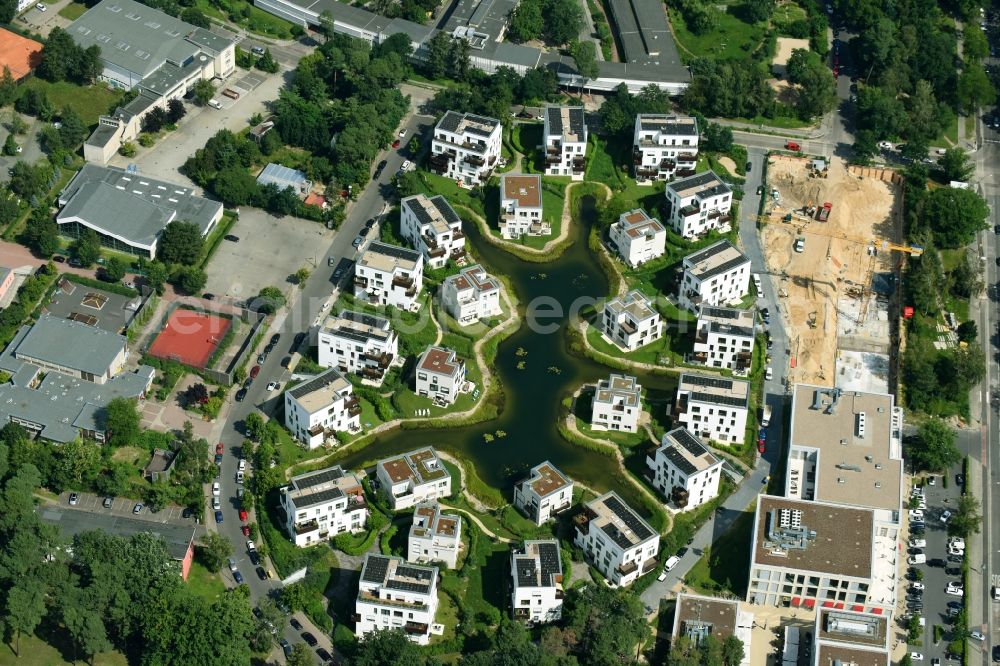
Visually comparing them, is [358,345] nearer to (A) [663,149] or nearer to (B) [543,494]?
(B) [543,494]

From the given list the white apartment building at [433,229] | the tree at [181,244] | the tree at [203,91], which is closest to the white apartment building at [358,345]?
the white apartment building at [433,229]

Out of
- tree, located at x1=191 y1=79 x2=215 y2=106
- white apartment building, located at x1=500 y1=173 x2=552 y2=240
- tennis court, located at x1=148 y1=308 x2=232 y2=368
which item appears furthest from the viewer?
tree, located at x1=191 y1=79 x2=215 y2=106

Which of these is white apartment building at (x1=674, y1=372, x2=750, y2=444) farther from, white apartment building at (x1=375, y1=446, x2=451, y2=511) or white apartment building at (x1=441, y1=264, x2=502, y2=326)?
white apartment building at (x1=375, y1=446, x2=451, y2=511)

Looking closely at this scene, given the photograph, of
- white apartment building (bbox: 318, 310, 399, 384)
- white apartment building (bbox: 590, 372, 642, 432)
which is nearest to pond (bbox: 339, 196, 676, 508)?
white apartment building (bbox: 590, 372, 642, 432)

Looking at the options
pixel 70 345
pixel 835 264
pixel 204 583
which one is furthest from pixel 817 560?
pixel 70 345

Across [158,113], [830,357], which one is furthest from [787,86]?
[158,113]

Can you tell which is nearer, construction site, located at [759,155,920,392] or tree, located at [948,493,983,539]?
tree, located at [948,493,983,539]
